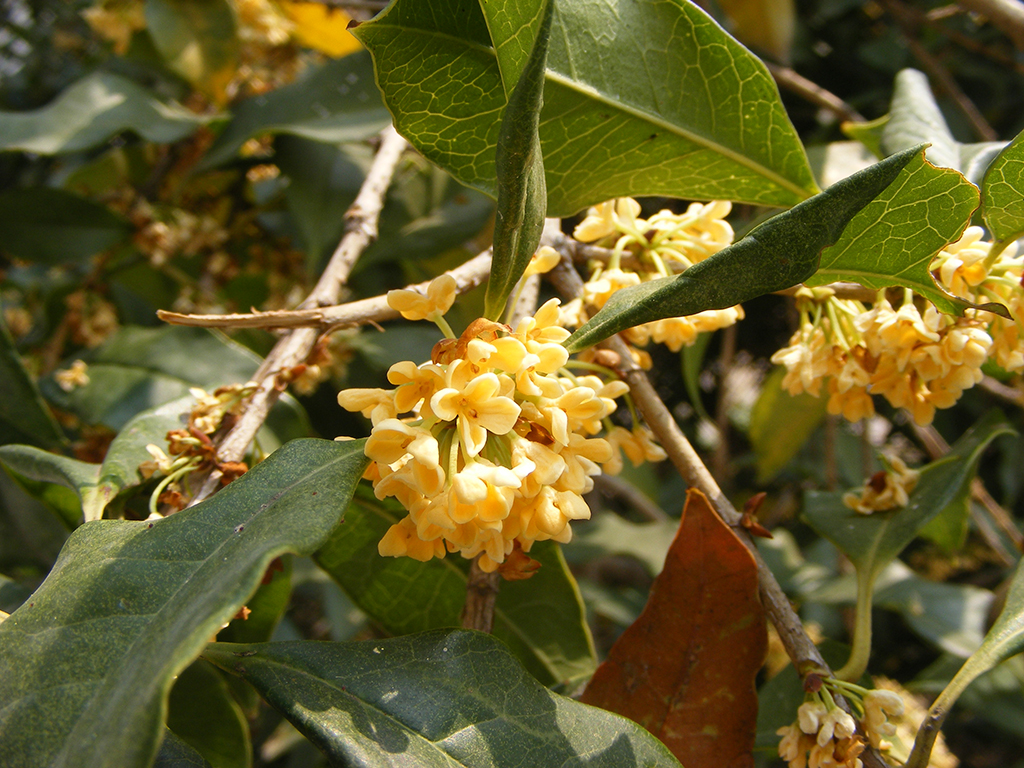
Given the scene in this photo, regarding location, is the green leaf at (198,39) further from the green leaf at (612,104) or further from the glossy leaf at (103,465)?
the green leaf at (612,104)

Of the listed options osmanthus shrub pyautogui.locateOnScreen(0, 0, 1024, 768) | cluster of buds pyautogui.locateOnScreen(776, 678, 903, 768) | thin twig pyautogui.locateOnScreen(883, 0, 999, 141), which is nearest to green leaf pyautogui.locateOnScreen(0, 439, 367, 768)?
osmanthus shrub pyautogui.locateOnScreen(0, 0, 1024, 768)

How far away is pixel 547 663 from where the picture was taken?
93 centimetres

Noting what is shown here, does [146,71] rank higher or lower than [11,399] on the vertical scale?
higher

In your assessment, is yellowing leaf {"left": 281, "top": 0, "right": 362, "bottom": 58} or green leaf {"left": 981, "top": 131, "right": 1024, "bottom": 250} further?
yellowing leaf {"left": 281, "top": 0, "right": 362, "bottom": 58}

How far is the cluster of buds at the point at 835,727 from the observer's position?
26.2 inches

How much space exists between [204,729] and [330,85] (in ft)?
4.10

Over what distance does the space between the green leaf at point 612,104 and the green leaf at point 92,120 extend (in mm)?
1044

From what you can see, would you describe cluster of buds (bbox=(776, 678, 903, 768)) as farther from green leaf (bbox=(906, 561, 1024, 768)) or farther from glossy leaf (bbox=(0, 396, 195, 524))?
glossy leaf (bbox=(0, 396, 195, 524))

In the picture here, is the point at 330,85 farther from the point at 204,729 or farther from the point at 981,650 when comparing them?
the point at 981,650

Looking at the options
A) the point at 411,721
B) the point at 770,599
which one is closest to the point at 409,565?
the point at 411,721

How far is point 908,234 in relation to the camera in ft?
2.19

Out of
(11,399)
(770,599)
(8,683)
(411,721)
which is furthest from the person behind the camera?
(11,399)

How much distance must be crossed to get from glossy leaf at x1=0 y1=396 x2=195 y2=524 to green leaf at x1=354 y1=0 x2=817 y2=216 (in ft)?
1.55

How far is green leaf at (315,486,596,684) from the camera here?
0.92 m
